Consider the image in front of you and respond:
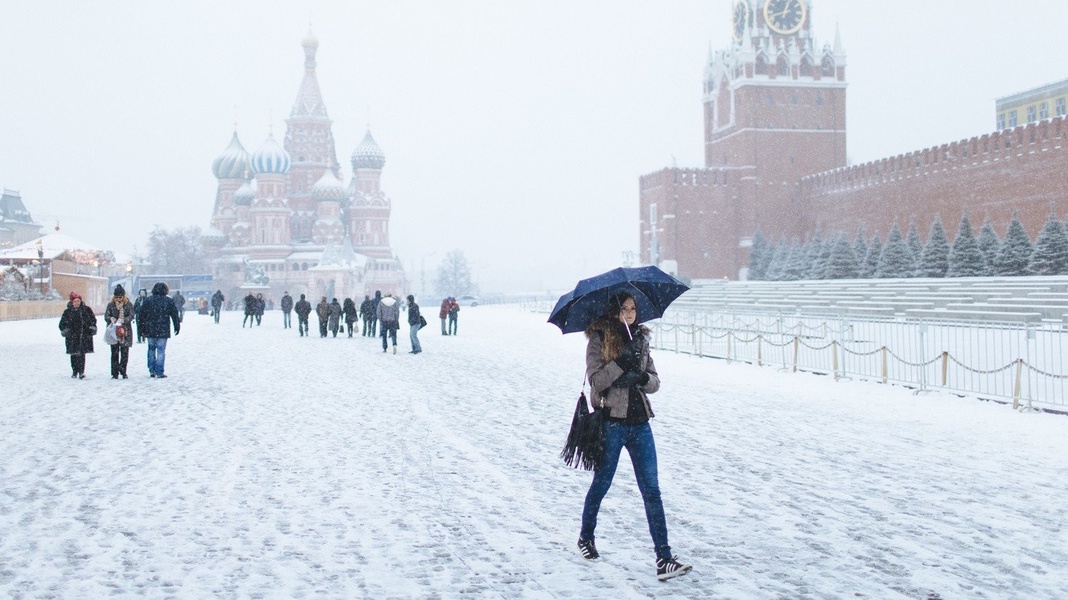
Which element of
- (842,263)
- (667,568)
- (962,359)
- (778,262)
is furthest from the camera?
(778,262)

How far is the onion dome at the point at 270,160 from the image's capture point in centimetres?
7725

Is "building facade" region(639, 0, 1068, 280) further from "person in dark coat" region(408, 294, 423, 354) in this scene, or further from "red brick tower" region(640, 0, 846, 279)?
"person in dark coat" region(408, 294, 423, 354)

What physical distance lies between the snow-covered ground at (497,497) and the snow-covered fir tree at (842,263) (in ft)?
117

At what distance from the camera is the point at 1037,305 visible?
71.1 ft

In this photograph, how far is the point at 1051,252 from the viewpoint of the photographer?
3325 cm

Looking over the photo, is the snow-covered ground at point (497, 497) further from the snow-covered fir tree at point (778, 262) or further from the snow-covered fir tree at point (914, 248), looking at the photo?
the snow-covered fir tree at point (778, 262)

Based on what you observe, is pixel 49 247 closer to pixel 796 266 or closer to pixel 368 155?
pixel 796 266

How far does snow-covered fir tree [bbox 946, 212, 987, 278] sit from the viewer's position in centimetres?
3700

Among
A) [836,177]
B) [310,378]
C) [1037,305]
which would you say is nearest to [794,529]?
[310,378]

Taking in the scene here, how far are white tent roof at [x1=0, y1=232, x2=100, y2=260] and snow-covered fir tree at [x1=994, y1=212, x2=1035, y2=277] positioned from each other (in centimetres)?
3563

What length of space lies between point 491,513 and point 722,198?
59507mm

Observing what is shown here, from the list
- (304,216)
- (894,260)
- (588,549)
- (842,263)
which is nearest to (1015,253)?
(894,260)

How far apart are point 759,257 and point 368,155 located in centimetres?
3553

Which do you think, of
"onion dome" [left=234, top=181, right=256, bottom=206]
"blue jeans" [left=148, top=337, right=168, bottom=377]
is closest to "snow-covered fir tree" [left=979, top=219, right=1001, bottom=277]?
"blue jeans" [left=148, top=337, right=168, bottom=377]
